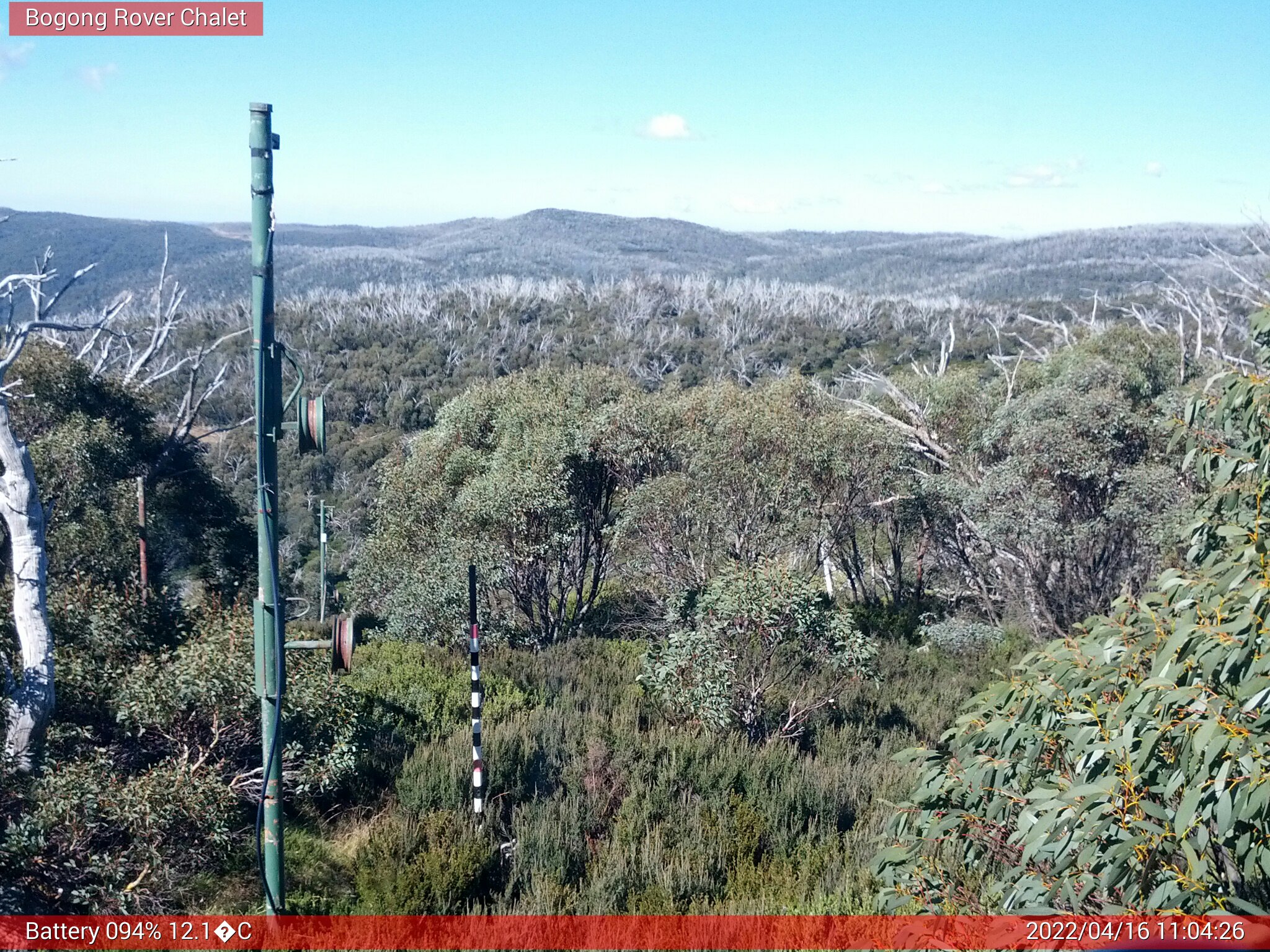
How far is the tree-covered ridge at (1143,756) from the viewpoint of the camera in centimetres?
274

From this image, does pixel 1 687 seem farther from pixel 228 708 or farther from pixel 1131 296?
pixel 1131 296

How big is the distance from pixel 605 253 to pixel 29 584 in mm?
118458

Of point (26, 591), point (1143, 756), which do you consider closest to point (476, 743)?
point (26, 591)

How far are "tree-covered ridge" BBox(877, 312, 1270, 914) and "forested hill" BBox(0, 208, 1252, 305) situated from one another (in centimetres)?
6239

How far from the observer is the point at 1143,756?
2846 mm

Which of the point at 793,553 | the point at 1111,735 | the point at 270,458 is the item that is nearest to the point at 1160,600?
the point at 1111,735

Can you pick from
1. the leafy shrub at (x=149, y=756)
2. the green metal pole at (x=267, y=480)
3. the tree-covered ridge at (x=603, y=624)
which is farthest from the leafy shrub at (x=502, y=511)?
the green metal pole at (x=267, y=480)

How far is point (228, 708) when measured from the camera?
6598mm

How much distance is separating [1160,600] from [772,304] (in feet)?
200

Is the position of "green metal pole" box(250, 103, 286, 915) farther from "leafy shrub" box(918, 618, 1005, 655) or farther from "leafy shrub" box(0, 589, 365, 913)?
"leafy shrub" box(918, 618, 1005, 655)

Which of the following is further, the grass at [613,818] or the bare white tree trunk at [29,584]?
the bare white tree trunk at [29,584]

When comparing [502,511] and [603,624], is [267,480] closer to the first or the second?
[502,511]

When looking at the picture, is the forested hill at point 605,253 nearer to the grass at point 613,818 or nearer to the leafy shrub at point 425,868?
the grass at point 613,818

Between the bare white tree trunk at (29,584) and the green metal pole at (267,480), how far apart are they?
9.59ft
